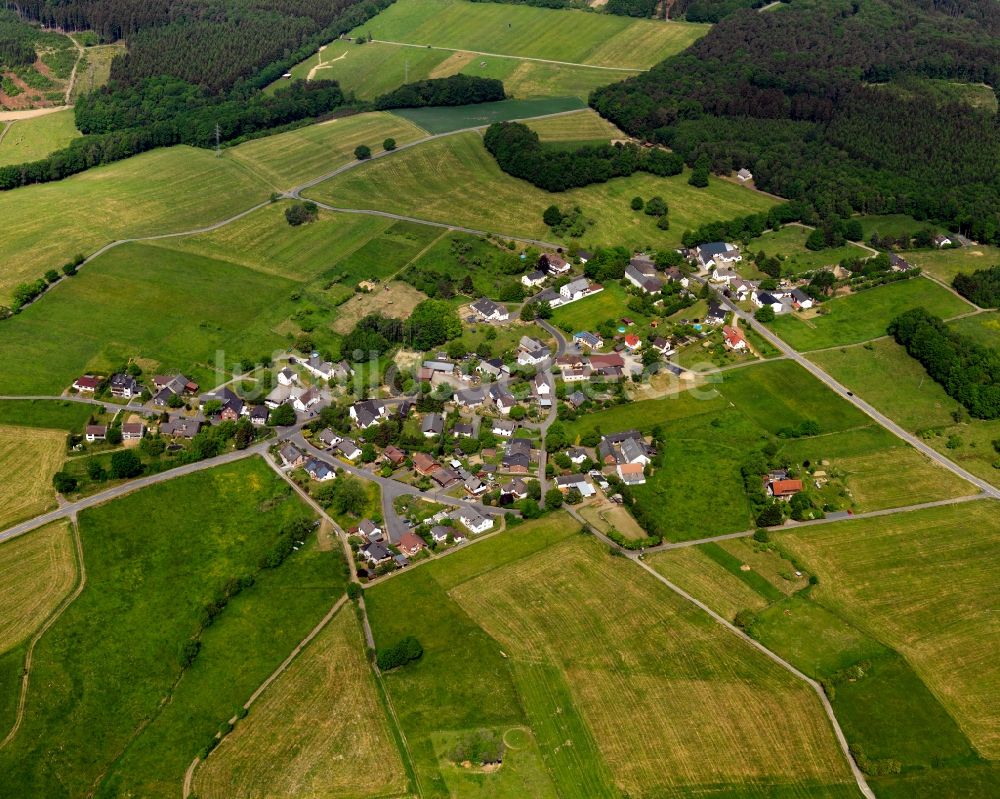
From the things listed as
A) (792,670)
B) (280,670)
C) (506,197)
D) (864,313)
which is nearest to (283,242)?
(506,197)

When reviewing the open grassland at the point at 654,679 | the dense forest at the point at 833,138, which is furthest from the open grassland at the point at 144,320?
the dense forest at the point at 833,138

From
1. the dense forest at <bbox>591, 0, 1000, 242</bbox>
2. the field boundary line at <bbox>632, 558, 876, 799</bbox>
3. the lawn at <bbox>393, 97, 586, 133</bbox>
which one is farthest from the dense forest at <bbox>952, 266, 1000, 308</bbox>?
the lawn at <bbox>393, 97, 586, 133</bbox>

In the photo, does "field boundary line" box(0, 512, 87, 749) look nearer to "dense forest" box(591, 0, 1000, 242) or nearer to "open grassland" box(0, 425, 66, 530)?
"open grassland" box(0, 425, 66, 530)

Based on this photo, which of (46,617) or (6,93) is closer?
(46,617)

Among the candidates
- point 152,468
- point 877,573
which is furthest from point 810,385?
point 152,468

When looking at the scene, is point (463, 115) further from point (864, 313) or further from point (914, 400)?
point (914, 400)

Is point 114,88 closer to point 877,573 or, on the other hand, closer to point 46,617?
point 46,617
